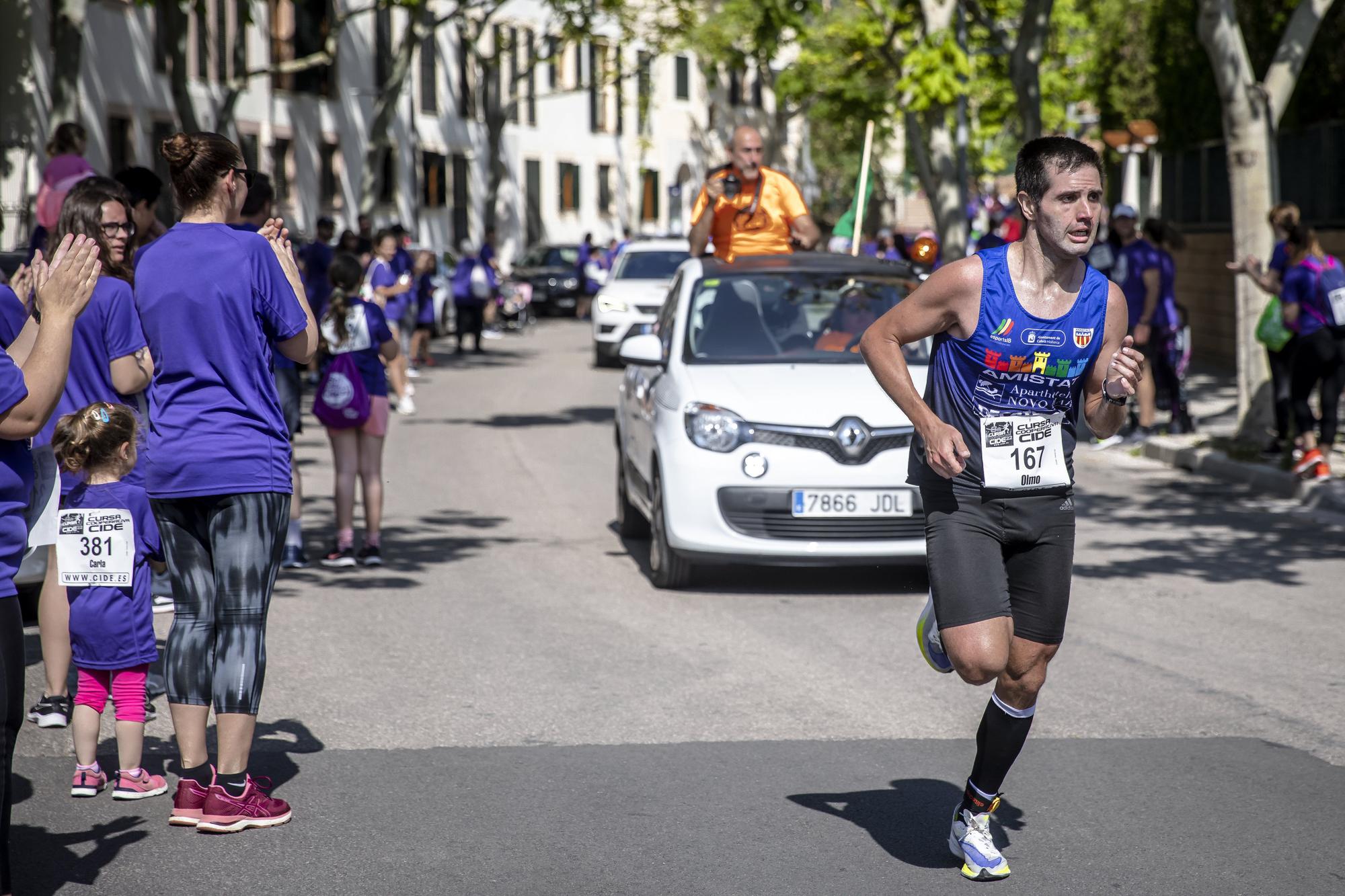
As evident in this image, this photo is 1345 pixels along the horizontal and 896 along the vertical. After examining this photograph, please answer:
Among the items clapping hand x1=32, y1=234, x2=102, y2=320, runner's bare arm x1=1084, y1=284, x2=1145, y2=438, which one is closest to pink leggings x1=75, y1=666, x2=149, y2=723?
clapping hand x1=32, y1=234, x2=102, y2=320

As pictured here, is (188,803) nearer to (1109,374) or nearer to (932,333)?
(932,333)

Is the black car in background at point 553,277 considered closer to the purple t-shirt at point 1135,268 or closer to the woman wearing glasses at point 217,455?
the purple t-shirt at point 1135,268

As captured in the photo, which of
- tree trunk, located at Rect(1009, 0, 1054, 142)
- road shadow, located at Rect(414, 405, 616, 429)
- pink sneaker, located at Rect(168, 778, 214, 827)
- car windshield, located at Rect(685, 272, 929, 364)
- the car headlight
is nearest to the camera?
pink sneaker, located at Rect(168, 778, 214, 827)

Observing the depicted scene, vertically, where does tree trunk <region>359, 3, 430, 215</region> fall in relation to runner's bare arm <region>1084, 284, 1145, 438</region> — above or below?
above

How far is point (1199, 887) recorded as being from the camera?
481cm

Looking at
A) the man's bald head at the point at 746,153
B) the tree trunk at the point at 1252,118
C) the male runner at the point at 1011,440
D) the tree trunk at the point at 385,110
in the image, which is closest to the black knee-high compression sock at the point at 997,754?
the male runner at the point at 1011,440

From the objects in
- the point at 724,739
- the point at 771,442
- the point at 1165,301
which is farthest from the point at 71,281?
the point at 1165,301

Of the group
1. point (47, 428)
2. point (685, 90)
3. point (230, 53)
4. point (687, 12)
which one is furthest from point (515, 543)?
point (685, 90)

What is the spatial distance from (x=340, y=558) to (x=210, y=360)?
5.16 metres

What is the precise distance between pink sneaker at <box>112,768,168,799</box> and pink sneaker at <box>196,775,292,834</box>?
0.42 metres

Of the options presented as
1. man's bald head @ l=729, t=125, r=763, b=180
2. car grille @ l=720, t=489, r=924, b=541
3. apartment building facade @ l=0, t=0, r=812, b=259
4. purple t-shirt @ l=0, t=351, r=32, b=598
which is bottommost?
car grille @ l=720, t=489, r=924, b=541

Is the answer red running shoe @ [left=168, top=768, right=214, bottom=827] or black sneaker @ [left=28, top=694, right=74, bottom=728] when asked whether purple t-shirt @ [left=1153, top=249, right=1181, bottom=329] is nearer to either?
black sneaker @ [left=28, top=694, right=74, bottom=728]

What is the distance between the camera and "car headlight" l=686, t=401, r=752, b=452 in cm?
913

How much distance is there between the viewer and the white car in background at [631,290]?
26938 mm
